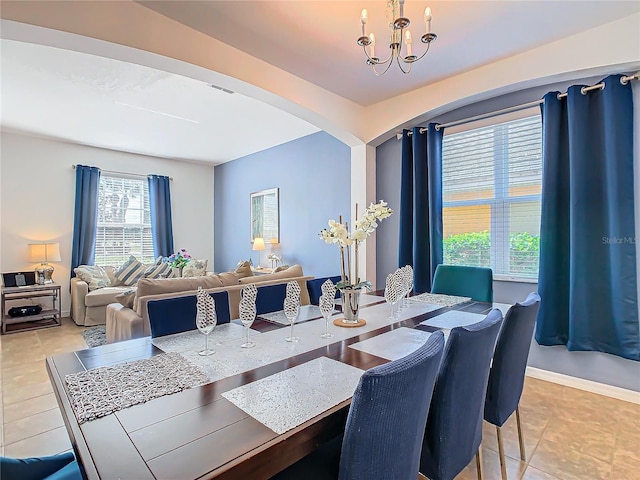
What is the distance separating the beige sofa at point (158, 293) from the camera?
104 inches

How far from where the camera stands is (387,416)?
0.88 meters

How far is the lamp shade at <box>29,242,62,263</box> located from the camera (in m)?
4.79

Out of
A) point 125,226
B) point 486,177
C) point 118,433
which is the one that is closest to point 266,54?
point 486,177

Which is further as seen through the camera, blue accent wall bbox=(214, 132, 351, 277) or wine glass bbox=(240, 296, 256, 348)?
blue accent wall bbox=(214, 132, 351, 277)

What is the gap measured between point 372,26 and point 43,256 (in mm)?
5274

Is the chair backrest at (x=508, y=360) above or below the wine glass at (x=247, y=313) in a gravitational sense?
below

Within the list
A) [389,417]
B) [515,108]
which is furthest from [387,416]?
[515,108]

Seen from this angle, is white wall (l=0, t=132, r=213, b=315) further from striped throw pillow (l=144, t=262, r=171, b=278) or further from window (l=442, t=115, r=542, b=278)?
window (l=442, t=115, r=542, b=278)

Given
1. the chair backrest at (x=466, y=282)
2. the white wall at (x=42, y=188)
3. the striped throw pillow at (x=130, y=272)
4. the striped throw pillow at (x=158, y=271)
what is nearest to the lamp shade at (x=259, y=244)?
the striped throw pillow at (x=158, y=271)

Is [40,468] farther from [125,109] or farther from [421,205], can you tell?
[125,109]

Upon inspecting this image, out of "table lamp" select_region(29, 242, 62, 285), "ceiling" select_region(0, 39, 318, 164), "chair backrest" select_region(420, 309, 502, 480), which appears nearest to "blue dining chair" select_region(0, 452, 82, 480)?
"chair backrest" select_region(420, 309, 502, 480)

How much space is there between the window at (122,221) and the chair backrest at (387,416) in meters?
6.18

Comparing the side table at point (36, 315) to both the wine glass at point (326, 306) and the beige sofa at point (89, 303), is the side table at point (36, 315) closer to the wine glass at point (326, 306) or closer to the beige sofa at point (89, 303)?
the beige sofa at point (89, 303)

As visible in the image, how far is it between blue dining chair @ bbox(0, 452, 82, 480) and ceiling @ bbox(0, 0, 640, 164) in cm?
245
